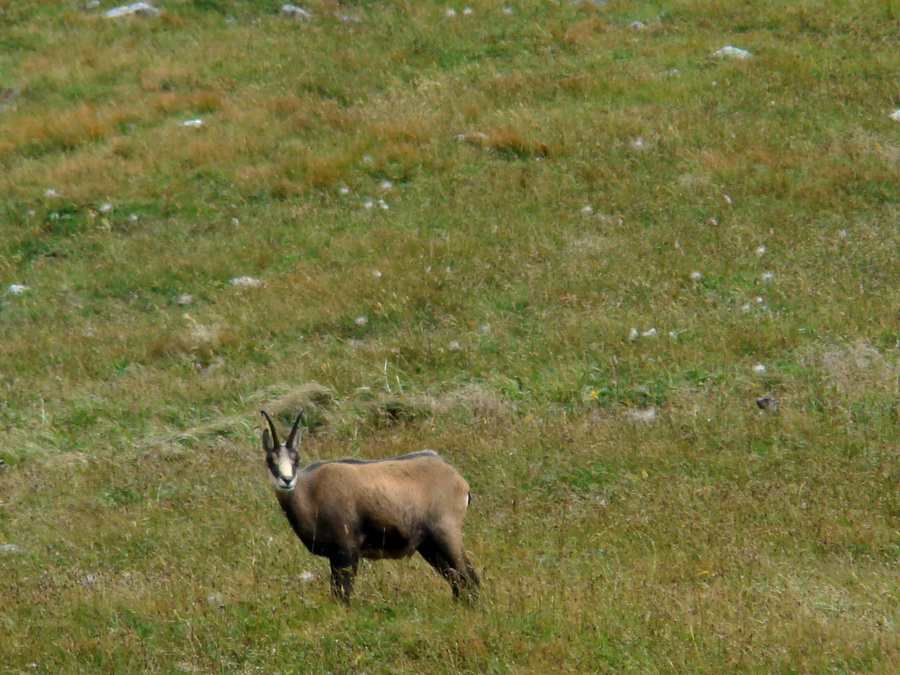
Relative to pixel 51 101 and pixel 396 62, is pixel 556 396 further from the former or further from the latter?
pixel 51 101

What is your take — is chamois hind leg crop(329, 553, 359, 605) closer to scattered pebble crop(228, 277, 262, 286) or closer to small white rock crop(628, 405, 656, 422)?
small white rock crop(628, 405, 656, 422)

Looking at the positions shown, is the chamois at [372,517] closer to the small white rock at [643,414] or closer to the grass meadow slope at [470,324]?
the grass meadow slope at [470,324]

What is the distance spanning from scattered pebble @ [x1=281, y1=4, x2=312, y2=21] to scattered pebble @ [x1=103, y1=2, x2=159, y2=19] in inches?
124

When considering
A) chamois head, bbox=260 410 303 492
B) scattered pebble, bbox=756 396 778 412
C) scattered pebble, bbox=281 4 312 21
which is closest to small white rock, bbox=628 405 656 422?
scattered pebble, bbox=756 396 778 412

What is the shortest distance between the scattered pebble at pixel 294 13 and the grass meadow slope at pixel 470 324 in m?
0.29

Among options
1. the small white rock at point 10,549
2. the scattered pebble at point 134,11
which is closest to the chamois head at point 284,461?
the small white rock at point 10,549

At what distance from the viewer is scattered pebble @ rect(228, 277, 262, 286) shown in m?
15.2

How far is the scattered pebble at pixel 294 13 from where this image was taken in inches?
941

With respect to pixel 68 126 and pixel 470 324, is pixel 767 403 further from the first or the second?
pixel 68 126

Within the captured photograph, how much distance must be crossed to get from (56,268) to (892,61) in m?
14.3

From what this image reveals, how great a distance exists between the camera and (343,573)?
7.16 meters

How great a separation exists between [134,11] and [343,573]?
21.2 metres

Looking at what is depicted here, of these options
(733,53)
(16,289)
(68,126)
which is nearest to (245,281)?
(16,289)

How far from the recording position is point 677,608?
6.50 meters
